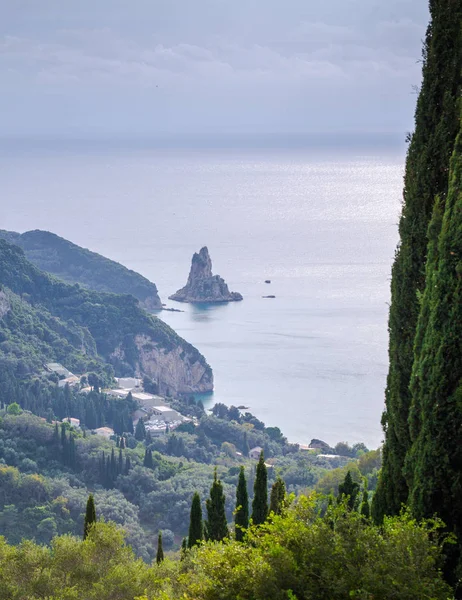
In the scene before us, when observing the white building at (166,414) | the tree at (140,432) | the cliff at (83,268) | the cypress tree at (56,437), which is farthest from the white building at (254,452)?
the cliff at (83,268)

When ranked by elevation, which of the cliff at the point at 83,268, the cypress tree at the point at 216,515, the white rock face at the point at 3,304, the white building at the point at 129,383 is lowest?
the white building at the point at 129,383

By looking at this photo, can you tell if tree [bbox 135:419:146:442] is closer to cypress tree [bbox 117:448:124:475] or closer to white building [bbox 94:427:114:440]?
white building [bbox 94:427:114:440]

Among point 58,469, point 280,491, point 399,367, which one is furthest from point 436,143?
point 58,469

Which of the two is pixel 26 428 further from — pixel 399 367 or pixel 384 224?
pixel 384 224

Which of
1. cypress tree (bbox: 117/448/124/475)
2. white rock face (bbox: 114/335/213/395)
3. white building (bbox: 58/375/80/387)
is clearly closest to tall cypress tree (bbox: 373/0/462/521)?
cypress tree (bbox: 117/448/124/475)

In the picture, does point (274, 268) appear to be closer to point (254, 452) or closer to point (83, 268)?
point (83, 268)

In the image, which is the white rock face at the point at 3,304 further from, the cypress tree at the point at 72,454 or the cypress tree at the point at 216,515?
the cypress tree at the point at 216,515
